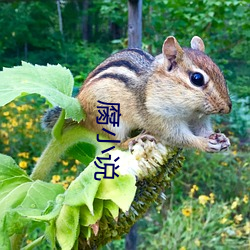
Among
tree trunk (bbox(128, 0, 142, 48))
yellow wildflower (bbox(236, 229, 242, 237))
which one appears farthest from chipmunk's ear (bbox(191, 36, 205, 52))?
yellow wildflower (bbox(236, 229, 242, 237))

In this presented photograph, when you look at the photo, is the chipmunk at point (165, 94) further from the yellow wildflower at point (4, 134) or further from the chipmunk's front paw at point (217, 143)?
the yellow wildflower at point (4, 134)

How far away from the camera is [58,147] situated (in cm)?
63

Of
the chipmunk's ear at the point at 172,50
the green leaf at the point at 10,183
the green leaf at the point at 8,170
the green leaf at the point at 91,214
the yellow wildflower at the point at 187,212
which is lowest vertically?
the yellow wildflower at the point at 187,212

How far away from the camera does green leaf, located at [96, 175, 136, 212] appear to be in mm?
488

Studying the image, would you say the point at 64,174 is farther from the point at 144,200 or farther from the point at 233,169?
the point at 144,200

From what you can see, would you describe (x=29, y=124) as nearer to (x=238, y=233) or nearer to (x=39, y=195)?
(x=238, y=233)

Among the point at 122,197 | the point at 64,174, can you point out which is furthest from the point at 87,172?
the point at 64,174

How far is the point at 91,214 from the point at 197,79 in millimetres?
269

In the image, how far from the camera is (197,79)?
2.20 ft

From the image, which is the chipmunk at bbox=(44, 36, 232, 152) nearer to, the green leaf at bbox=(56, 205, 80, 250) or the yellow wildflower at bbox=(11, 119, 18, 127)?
the green leaf at bbox=(56, 205, 80, 250)

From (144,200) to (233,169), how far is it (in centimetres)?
220

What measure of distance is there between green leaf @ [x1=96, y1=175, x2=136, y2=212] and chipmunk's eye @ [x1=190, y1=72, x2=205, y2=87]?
222 mm

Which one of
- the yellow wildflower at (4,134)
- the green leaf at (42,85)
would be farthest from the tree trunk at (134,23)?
the yellow wildflower at (4,134)

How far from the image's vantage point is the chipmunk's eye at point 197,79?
67cm
